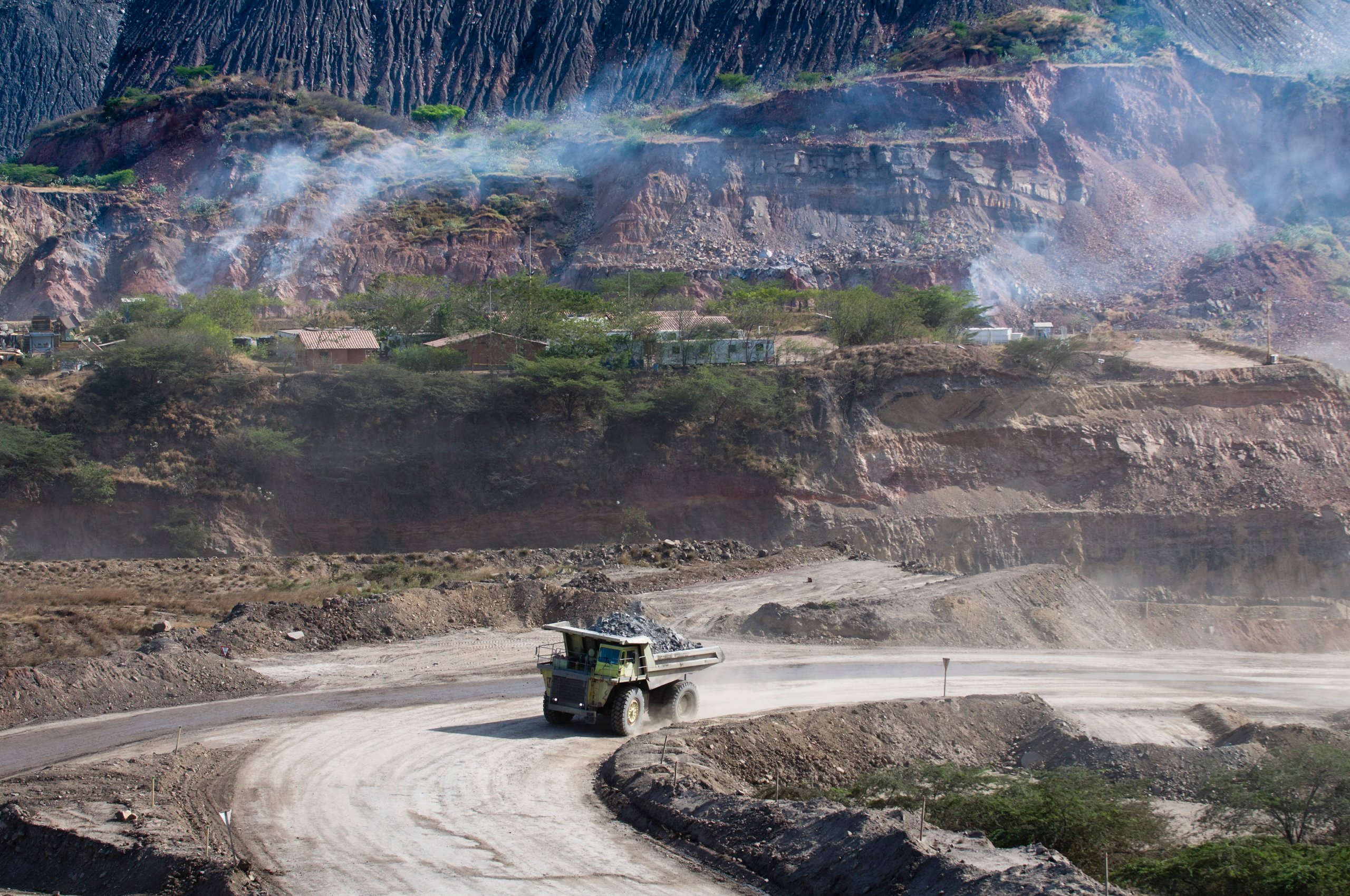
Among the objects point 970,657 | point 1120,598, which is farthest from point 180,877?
point 1120,598

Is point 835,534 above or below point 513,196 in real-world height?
below

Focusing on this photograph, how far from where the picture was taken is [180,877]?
11.3 meters

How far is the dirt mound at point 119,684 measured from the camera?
18875 millimetres

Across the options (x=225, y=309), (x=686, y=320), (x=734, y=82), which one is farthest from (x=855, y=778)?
(x=734, y=82)

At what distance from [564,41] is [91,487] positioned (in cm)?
8636

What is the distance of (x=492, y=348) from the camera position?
185 ft

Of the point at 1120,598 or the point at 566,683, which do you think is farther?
the point at 1120,598

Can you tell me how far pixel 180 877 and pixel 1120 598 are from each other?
42354mm

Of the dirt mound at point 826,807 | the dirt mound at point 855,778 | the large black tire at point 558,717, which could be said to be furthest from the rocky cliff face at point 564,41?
the large black tire at point 558,717

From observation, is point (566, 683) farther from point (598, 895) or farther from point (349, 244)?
point (349, 244)

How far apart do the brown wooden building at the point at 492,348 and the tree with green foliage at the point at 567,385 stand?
3.97m

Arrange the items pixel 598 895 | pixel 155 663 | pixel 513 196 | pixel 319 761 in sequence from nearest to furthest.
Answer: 1. pixel 598 895
2. pixel 319 761
3. pixel 155 663
4. pixel 513 196

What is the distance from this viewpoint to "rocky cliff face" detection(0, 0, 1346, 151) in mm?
111188

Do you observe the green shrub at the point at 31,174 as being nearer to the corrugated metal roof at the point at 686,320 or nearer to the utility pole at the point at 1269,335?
the corrugated metal roof at the point at 686,320
